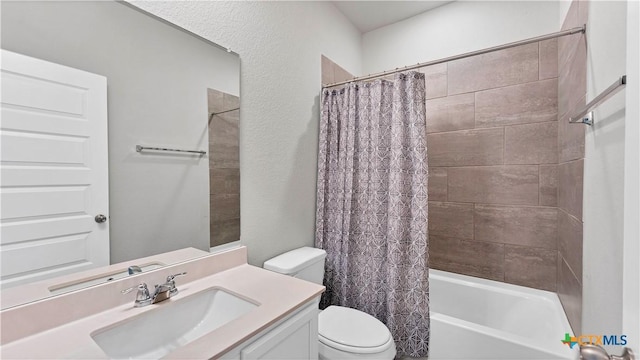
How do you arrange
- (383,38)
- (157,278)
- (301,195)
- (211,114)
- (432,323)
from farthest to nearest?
(383,38), (301,195), (432,323), (211,114), (157,278)

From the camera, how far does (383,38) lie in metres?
2.66

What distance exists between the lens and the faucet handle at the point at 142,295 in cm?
100

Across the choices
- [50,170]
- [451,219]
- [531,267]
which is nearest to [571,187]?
[531,267]

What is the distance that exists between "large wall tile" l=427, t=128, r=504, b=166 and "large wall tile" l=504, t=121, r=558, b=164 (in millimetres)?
57

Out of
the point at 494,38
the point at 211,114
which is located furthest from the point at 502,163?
the point at 211,114

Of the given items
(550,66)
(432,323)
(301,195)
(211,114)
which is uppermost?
(550,66)

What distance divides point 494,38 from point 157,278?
281cm

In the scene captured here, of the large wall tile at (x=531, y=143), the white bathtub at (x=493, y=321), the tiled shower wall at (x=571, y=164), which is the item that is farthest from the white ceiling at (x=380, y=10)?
the white bathtub at (x=493, y=321)

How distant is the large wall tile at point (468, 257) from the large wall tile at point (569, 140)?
2.66ft

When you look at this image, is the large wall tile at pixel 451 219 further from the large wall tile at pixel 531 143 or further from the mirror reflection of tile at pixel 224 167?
the mirror reflection of tile at pixel 224 167

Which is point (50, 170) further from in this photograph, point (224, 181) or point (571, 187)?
point (571, 187)

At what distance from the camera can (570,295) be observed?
5.05 feet

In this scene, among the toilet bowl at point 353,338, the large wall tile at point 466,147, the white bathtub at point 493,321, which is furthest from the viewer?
the large wall tile at point 466,147

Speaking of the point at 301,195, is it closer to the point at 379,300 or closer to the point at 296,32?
the point at 379,300
